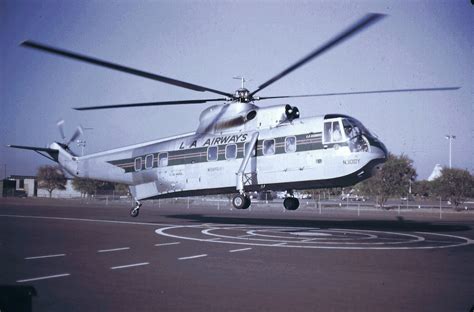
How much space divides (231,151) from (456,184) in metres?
50.6

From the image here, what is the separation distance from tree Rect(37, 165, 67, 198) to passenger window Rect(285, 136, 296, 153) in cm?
9034

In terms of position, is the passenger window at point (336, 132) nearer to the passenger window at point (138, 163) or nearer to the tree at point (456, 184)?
the passenger window at point (138, 163)

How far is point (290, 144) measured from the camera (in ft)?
69.7

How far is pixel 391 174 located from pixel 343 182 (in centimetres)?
4615

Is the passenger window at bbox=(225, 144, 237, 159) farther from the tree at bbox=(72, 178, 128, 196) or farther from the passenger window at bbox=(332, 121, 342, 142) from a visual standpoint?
the tree at bbox=(72, 178, 128, 196)

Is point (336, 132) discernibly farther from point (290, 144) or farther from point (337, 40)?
point (337, 40)

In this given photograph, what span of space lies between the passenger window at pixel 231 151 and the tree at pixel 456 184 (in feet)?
161

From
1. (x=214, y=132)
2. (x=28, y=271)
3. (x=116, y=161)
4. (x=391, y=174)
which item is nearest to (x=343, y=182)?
(x=214, y=132)

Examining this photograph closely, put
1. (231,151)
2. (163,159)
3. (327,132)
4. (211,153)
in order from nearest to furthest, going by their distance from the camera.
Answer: (327,132), (231,151), (211,153), (163,159)

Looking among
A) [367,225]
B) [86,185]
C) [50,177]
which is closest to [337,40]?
[367,225]

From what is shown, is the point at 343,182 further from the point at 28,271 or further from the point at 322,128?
the point at 28,271

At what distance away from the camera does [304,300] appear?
857 centimetres

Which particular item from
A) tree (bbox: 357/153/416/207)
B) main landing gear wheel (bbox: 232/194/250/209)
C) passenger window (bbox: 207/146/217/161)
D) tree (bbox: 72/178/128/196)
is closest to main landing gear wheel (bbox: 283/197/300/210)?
main landing gear wheel (bbox: 232/194/250/209)

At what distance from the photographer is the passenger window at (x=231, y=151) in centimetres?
2281
